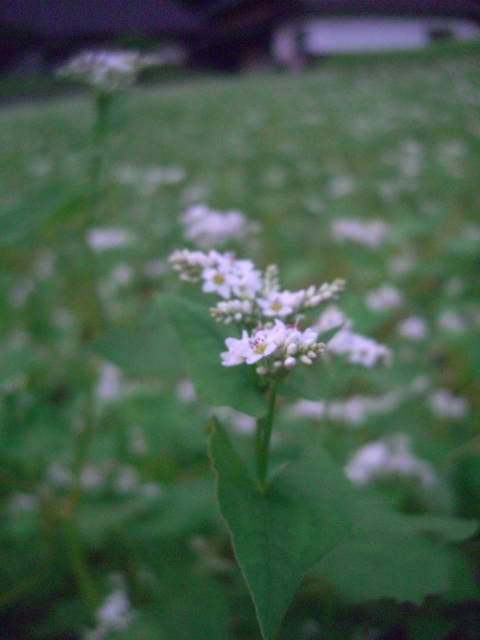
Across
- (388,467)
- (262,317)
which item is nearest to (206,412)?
(388,467)

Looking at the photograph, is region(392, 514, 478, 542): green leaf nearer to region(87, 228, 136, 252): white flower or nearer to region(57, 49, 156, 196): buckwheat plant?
region(57, 49, 156, 196): buckwheat plant

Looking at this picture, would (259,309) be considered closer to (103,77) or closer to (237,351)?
(237,351)

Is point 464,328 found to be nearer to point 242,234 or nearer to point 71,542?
point 242,234

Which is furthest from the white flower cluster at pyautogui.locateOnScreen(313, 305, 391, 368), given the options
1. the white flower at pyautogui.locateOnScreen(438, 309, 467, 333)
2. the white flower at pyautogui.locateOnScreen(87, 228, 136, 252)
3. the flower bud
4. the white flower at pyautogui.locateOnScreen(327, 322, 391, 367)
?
the white flower at pyautogui.locateOnScreen(87, 228, 136, 252)

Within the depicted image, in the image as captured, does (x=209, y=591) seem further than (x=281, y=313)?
Yes

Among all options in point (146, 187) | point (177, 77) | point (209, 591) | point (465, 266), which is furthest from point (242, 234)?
point (177, 77)

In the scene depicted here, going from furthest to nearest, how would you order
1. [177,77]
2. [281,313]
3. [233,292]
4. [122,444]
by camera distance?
[177,77] → [122,444] → [233,292] → [281,313]
